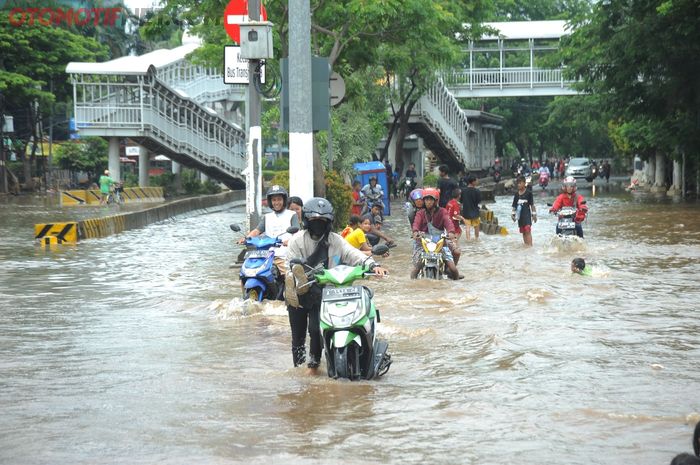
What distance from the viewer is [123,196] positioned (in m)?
46.6

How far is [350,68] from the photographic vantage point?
1163 inches

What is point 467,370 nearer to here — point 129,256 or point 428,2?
point 129,256

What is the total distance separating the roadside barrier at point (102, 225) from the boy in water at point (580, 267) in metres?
11.9

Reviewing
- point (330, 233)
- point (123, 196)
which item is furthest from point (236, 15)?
point (123, 196)

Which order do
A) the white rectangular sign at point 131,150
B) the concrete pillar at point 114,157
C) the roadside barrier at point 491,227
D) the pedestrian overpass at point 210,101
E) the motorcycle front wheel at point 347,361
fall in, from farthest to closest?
1. the white rectangular sign at point 131,150
2. the concrete pillar at point 114,157
3. the pedestrian overpass at point 210,101
4. the roadside barrier at point 491,227
5. the motorcycle front wheel at point 347,361

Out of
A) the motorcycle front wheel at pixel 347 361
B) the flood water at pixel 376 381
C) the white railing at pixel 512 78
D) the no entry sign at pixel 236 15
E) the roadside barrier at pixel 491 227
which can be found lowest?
the flood water at pixel 376 381

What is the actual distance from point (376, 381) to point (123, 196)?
126 feet

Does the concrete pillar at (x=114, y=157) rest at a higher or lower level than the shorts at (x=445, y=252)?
higher

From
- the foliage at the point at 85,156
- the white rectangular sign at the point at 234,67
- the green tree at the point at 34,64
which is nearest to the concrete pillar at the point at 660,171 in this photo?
the green tree at the point at 34,64

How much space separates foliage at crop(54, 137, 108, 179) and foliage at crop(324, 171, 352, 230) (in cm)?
4656

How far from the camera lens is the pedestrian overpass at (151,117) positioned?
44.4 meters

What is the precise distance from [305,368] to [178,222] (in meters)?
23.7

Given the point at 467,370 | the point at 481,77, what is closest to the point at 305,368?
the point at 467,370

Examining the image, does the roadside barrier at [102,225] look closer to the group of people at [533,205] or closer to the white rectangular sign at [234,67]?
the white rectangular sign at [234,67]
